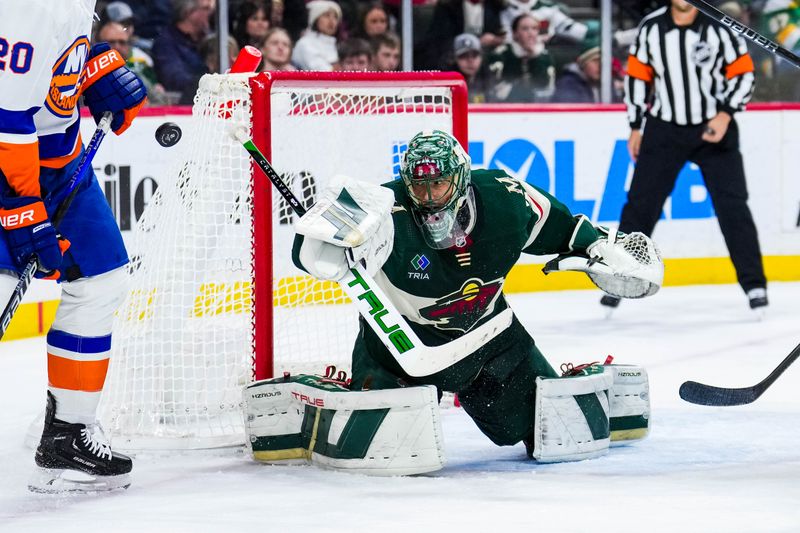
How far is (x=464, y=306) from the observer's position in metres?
3.11

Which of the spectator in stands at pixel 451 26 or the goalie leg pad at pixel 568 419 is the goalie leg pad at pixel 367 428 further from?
the spectator in stands at pixel 451 26

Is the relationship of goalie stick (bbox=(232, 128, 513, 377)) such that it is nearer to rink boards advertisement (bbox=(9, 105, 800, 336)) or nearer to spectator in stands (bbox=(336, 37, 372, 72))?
rink boards advertisement (bbox=(9, 105, 800, 336))

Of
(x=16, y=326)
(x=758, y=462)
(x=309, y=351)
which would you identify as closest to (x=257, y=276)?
(x=309, y=351)

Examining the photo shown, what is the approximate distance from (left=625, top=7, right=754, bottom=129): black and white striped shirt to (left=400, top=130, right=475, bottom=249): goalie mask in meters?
2.65

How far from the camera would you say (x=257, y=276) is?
3482mm

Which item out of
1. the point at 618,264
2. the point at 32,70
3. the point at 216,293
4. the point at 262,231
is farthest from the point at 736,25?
the point at 32,70

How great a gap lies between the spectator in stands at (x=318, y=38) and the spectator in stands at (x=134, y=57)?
636 millimetres

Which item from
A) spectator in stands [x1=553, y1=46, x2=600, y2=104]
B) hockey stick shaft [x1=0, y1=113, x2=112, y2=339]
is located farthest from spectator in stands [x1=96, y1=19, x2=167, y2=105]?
hockey stick shaft [x1=0, y1=113, x2=112, y2=339]

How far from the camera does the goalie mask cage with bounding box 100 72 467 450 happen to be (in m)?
3.48

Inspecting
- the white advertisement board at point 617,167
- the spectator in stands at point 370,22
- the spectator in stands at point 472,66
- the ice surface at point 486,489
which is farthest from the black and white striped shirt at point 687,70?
the ice surface at point 486,489

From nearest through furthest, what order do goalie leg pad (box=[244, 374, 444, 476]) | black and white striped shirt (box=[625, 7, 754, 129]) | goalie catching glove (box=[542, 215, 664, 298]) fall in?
goalie leg pad (box=[244, 374, 444, 476])
goalie catching glove (box=[542, 215, 664, 298])
black and white striped shirt (box=[625, 7, 754, 129])

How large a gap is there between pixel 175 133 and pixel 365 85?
2.29 ft

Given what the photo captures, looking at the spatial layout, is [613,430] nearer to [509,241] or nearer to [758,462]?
[758,462]

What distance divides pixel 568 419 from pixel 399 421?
1.30ft
